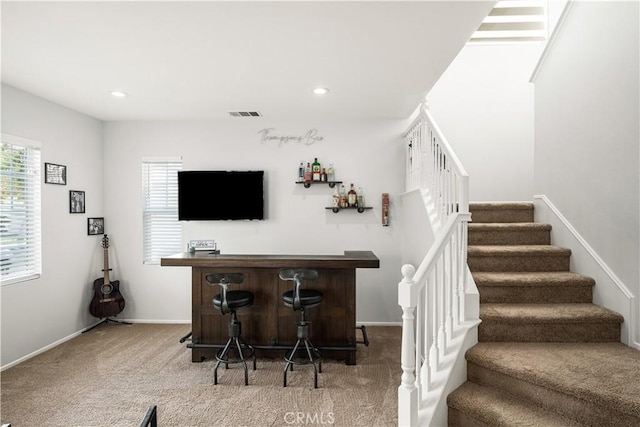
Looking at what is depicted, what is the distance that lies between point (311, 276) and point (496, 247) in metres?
1.71

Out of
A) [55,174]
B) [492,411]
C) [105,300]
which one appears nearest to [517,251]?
[492,411]

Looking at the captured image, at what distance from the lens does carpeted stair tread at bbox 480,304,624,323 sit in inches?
102

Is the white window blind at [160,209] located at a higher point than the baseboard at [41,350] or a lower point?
higher

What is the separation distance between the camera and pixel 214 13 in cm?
230

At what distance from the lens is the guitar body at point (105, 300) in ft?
15.3

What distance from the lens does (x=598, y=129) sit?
9.46 feet

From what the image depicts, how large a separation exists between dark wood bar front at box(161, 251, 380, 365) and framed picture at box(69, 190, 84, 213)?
5.85ft

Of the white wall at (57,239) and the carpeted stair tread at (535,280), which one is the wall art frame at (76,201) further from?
the carpeted stair tread at (535,280)

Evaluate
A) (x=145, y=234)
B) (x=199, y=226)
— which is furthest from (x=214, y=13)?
(x=145, y=234)

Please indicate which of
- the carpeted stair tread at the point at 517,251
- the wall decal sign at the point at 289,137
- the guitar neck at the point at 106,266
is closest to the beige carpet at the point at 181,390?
the guitar neck at the point at 106,266

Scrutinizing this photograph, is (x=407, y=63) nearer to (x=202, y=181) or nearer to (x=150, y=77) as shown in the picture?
(x=150, y=77)

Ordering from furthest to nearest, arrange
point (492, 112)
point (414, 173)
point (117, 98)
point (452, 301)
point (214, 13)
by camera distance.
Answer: point (492, 112)
point (414, 173)
point (117, 98)
point (452, 301)
point (214, 13)

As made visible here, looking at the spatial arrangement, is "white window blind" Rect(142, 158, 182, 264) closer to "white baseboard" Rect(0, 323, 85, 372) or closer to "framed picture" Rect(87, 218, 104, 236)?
"framed picture" Rect(87, 218, 104, 236)

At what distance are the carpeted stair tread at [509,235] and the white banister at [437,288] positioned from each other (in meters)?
0.51
